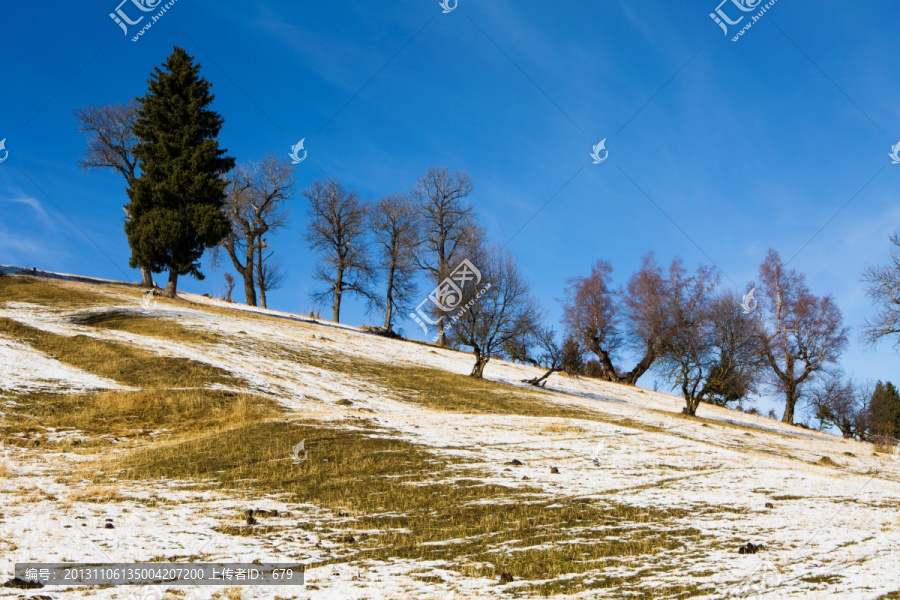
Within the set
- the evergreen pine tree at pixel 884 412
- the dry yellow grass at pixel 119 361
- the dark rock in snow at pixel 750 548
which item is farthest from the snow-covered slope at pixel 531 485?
the evergreen pine tree at pixel 884 412

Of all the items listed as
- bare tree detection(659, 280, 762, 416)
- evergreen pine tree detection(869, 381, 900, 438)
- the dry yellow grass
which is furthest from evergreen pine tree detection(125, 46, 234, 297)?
evergreen pine tree detection(869, 381, 900, 438)

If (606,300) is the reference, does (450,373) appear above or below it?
below

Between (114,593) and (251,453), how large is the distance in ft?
23.5

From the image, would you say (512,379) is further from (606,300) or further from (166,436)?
(166,436)

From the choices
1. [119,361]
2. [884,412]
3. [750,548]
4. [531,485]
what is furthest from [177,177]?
[884,412]

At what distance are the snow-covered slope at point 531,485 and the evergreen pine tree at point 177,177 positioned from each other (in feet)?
50.6

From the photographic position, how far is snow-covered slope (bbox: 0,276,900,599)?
19.4ft

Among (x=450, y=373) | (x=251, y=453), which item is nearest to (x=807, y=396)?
(x=450, y=373)

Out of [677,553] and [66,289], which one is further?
[66,289]

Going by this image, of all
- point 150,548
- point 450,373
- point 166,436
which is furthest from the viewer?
point 450,373

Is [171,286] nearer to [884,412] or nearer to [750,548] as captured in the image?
[750,548]

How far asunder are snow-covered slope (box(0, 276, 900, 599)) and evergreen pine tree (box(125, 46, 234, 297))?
1542 centimetres

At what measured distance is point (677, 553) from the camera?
6926 mm

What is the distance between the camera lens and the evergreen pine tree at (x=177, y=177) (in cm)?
3734
